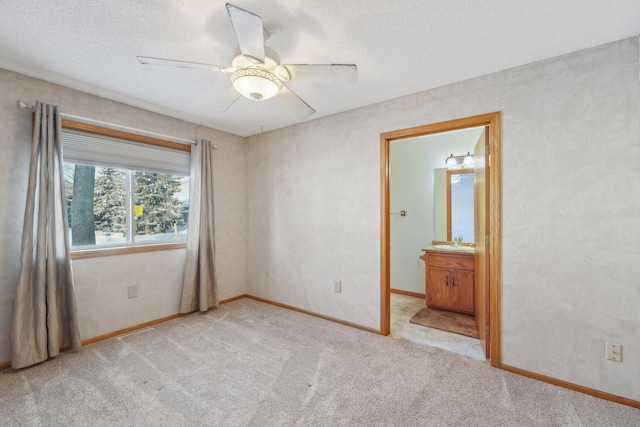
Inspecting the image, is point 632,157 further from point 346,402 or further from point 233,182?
point 233,182

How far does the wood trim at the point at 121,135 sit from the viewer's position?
2.54m

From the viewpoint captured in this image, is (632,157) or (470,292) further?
(470,292)

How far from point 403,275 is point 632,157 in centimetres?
304

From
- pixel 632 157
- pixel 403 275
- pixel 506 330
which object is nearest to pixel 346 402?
pixel 506 330

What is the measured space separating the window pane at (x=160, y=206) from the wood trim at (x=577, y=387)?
144 inches

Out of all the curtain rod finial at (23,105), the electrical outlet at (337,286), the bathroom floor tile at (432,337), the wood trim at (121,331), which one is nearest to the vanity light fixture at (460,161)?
the bathroom floor tile at (432,337)

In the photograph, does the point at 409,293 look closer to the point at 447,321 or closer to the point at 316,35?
the point at 447,321

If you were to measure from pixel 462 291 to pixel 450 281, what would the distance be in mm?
176

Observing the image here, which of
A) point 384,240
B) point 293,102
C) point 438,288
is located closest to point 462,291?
point 438,288

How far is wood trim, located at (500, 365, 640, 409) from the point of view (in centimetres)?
178

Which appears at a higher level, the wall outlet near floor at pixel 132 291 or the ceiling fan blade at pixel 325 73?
the ceiling fan blade at pixel 325 73

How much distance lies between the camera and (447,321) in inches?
128

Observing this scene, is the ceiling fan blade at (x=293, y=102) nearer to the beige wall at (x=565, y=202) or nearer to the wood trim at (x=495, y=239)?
the beige wall at (x=565, y=202)

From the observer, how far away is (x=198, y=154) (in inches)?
135
